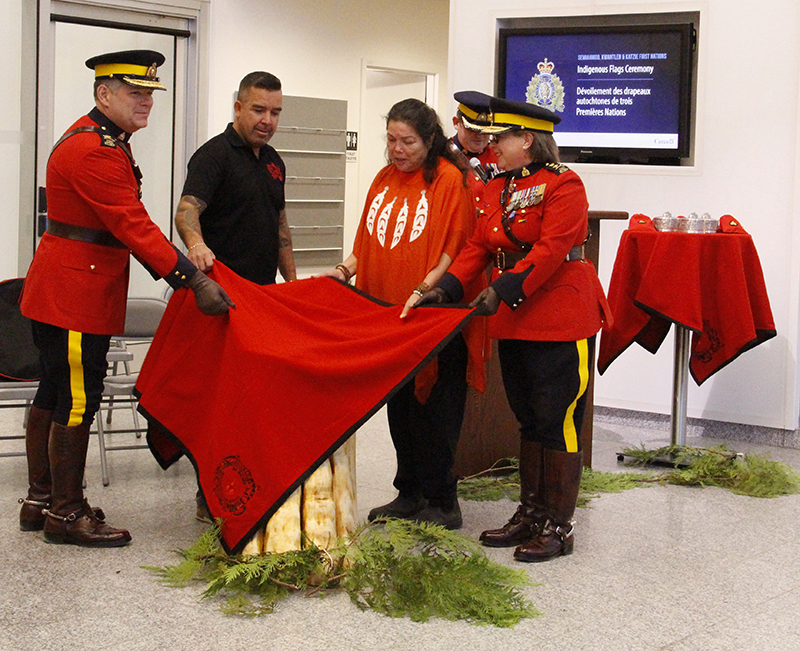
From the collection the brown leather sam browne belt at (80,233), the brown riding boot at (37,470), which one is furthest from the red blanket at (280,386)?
the brown riding boot at (37,470)

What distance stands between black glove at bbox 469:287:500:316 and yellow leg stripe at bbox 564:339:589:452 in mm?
336

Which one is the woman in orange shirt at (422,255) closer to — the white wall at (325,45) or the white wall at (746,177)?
the white wall at (746,177)

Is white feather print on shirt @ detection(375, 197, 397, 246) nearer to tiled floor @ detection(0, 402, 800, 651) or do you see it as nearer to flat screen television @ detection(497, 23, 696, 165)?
tiled floor @ detection(0, 402, 800, 651)

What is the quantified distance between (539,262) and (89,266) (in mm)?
1540

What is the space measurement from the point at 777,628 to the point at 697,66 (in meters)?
3.60

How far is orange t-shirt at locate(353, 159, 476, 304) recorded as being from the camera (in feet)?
11.8

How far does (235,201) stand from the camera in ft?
12.4

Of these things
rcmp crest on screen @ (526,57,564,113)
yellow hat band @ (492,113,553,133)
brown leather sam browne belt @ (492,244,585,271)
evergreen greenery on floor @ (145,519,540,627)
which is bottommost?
evergreen greenery on floor @ (145,519,540,627)

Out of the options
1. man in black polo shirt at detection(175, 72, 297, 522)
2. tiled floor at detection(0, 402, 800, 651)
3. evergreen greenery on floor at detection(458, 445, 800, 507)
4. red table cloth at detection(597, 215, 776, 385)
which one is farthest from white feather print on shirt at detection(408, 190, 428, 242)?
red table cloth at detection(597, 215, 776, 385)

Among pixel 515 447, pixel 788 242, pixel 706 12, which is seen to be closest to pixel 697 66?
pixel 706 12

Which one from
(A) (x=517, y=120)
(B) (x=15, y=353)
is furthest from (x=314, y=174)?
(A) (x=517, y=120)

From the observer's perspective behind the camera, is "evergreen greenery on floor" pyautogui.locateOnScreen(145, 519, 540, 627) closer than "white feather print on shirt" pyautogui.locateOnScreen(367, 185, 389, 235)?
Yes

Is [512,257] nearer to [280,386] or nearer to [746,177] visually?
[280,386]

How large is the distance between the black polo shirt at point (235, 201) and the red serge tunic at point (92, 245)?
0.28 m
